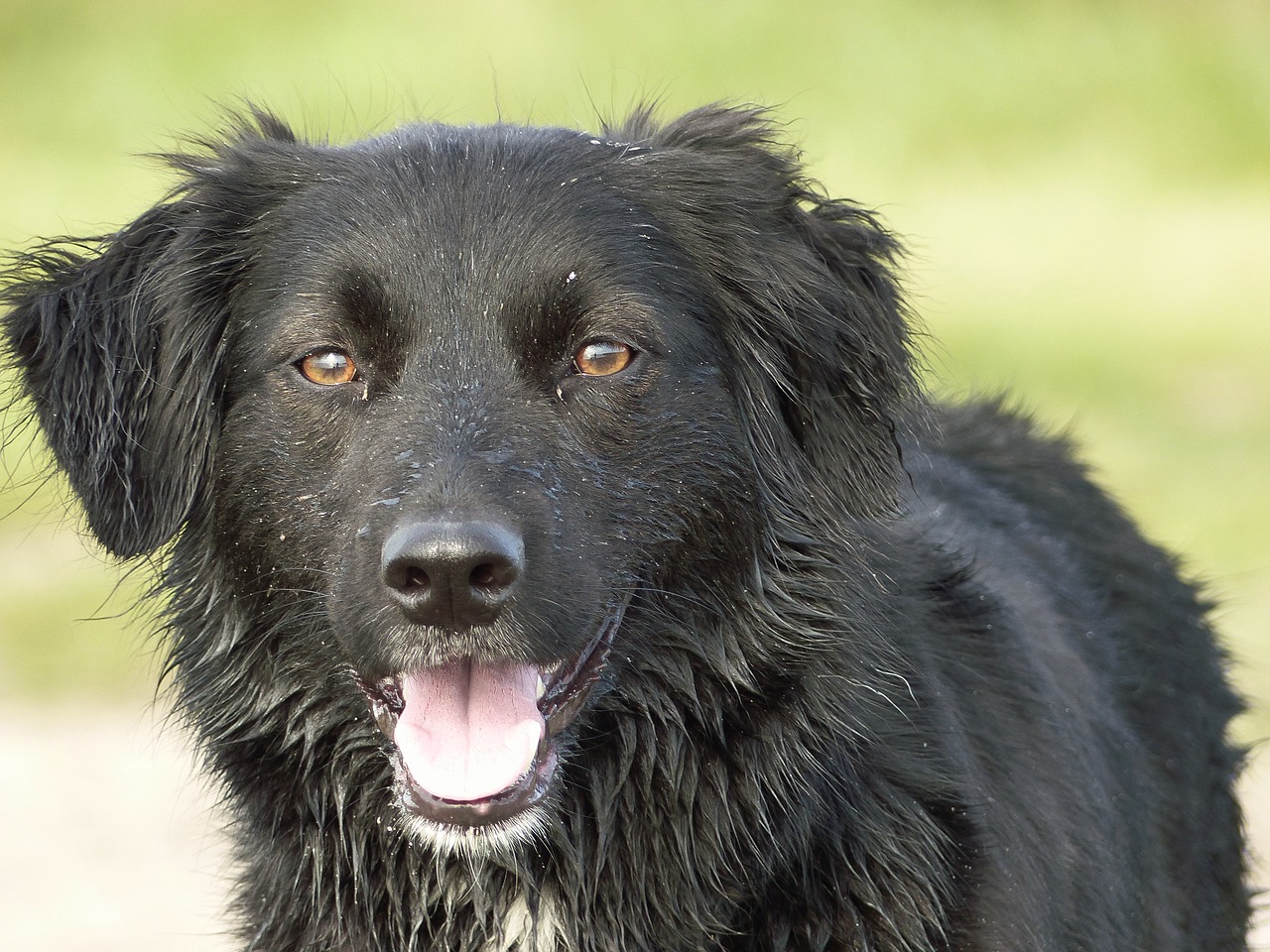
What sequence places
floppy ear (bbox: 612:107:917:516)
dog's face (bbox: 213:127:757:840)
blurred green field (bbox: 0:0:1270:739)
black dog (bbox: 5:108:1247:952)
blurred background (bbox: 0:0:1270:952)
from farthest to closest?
blurred green field (bbox: 0:0:1270:739)
blurred background (bbox: 0:0:1270:952)
floppy ear (bbox: 612:107:917:516)
black dog (bbox: 5:108:1247:952)
dog's face (bbox: 213:127:757:840)

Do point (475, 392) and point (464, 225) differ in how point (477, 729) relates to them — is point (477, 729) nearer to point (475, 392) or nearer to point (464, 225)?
point (475, 392)

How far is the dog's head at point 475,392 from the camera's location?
125 inches

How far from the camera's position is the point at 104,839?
23.4 ft

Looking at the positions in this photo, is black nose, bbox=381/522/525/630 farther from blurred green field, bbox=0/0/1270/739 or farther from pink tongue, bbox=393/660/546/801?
blurred green field, bbox=0/0/1270/739

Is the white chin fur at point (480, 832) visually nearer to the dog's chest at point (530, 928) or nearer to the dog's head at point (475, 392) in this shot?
the dog's head at point (475, 392)

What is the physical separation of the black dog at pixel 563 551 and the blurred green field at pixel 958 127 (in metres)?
8.22

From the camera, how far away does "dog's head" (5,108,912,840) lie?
3.17 metres

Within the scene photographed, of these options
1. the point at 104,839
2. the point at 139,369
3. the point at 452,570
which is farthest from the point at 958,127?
the point at 452,570

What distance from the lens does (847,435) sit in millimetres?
3574

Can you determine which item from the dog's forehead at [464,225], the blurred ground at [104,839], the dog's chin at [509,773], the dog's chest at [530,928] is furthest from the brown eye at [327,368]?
the blurred ground at [104,839]

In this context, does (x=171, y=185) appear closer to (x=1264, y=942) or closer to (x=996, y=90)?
(x=1264, y=942)

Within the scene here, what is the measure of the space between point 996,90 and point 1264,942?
18672mm

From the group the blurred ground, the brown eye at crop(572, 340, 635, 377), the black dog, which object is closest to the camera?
the black dog

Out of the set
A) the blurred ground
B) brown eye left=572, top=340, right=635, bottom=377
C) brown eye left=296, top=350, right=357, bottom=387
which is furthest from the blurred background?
brown eye left=572, top=340, right=635, bottom=377
